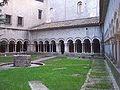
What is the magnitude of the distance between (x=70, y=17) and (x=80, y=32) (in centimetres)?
832

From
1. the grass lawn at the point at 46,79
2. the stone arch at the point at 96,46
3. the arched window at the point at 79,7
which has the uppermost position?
the arched window at the point at 79,7

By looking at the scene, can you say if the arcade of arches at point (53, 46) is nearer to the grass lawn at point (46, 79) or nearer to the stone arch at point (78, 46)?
the stone arch at point (78, 46)

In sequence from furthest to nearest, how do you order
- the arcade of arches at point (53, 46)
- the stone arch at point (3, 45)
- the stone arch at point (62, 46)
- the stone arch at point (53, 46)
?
the stone arch at point (53, 46) < the stone arch at point (62, 46) < the stone arch at point (3, 45) < the arcade of arches at point (53, 46)

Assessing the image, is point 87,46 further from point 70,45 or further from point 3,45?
point 3,45

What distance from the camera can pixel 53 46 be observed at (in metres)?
34.5

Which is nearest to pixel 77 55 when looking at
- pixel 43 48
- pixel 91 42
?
pixel 91 42

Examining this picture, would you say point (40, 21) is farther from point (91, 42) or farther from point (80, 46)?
point (91, 42)

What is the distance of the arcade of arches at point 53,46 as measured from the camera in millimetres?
30688

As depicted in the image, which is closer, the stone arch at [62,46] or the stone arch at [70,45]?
the stone arch at [70,45]

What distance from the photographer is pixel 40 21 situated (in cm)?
3959

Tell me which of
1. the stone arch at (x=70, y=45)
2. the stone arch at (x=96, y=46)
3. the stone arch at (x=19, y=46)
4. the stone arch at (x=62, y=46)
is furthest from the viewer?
the stone arch at (x=19, y=46)

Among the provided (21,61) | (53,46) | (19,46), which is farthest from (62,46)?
(21,61)

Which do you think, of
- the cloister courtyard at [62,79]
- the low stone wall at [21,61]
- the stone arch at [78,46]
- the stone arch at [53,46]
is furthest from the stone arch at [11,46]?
the cloister courtyard at [62,79]

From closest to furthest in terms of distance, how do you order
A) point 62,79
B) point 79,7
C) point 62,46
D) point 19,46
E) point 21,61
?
point 62,79
point 21,61
point 62,46
point 19,46
point 79,7
